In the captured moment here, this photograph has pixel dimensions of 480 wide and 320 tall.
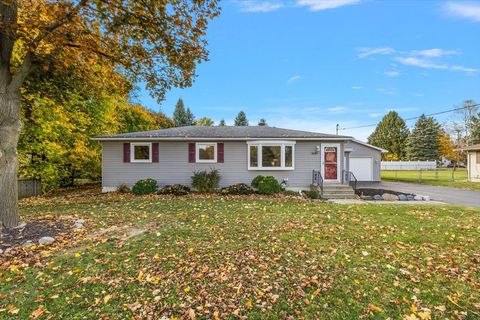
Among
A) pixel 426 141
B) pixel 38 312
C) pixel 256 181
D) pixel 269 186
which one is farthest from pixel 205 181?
pixel 426 141

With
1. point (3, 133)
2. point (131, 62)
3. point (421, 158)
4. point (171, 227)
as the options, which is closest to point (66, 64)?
point (131, 62)

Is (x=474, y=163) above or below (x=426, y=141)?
below

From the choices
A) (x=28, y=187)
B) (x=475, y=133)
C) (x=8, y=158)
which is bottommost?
(x=28, y=187)

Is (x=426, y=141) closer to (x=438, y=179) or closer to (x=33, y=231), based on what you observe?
(x=438, y=179)

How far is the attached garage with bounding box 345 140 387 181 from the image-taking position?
70.8 ft

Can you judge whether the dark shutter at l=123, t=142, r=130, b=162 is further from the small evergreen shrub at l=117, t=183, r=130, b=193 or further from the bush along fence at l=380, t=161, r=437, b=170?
the bush along fence at l=380, t=161, r=437, b=170

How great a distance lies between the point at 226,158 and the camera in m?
13.4

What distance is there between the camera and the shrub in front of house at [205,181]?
12664 millimetres

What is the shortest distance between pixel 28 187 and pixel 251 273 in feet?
44.8

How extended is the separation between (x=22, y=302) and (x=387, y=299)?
179 inches

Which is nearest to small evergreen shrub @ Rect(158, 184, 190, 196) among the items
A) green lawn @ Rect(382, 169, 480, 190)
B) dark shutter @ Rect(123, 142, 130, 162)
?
dark shutter @ Rect(123, 142, 130, 162)

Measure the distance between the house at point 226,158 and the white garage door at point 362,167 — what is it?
30.3ft

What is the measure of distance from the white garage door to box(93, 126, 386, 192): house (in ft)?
30.3

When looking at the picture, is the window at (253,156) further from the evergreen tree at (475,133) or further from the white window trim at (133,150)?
the evergreen tree at (475,133)
